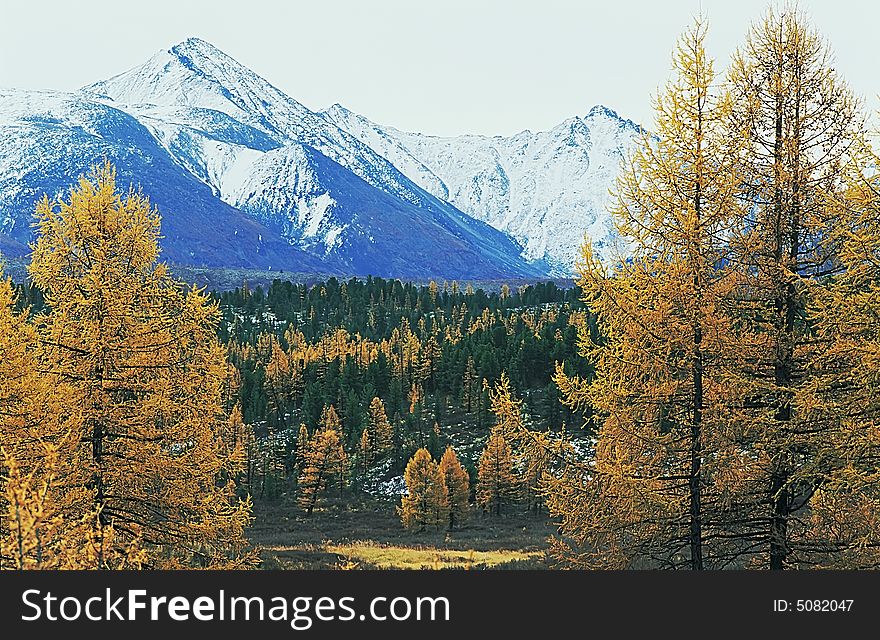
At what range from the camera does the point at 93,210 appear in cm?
1725

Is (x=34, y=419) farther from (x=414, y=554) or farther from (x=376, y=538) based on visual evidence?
(x=376, y=538)

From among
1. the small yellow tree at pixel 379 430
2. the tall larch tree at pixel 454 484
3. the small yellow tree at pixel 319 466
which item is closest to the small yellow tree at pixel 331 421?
the small yellow tree at pixel 319 466

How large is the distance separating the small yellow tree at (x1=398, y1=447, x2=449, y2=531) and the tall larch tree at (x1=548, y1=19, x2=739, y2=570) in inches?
1850

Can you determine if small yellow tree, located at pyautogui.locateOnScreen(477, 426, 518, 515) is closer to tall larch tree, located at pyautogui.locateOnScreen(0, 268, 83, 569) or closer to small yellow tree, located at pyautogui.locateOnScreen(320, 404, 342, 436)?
→ small yellow tree, located at pyautogui.locateOnScreen(320, 404, 342, 436)

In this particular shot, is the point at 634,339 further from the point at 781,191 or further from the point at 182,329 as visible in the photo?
the point at 182,329

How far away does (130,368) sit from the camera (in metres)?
16.8

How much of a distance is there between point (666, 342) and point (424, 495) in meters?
49.8

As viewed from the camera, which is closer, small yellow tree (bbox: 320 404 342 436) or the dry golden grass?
the dry golden grass

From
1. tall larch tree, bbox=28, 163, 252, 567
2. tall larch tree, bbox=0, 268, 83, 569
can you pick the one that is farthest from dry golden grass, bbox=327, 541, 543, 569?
tall larch tree, bbox=0, 268, 83, 569

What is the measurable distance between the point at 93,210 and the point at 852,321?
14.8m

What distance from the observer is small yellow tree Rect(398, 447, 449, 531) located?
62094 millimetres

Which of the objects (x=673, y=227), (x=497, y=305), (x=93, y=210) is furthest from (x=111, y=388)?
(x=497, y=305)

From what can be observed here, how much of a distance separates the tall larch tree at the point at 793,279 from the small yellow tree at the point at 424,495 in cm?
4769

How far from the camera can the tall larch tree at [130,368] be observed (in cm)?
1652
